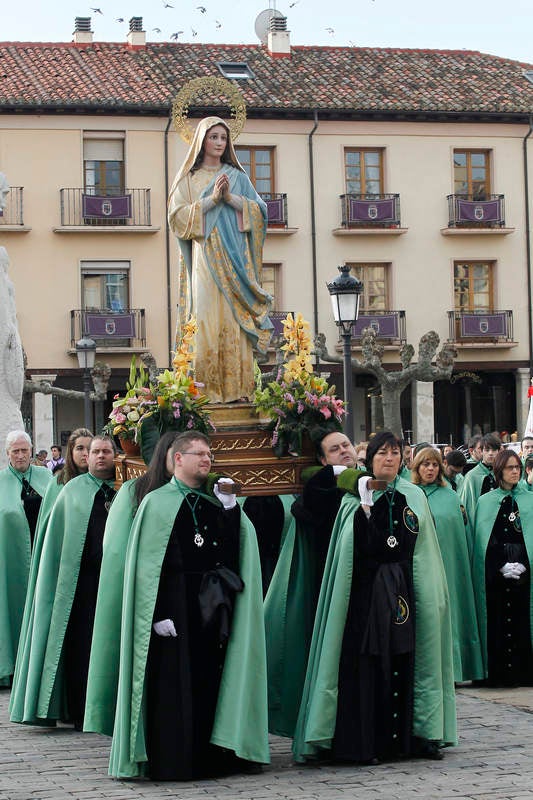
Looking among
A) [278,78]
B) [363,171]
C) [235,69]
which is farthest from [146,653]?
[235,69]

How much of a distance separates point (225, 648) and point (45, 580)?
2.00m

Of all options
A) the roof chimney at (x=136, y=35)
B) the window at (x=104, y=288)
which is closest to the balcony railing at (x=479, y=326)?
the window at (x=104, y=288)

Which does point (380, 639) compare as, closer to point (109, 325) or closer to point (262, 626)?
point (262, 626)

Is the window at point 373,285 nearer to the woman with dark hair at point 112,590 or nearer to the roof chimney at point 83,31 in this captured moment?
the roof chimney at point 83,31

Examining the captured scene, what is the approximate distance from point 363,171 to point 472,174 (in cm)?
303

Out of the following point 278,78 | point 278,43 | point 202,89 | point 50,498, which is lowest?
point 50,498

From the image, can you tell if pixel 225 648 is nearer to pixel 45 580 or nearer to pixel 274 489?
pixel 274 489

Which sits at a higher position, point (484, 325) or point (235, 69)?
point (235, 69)

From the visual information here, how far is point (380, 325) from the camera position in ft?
121

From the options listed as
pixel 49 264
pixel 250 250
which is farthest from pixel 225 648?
pixel 49 264

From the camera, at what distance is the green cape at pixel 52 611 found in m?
8.98

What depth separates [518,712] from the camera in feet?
30.7

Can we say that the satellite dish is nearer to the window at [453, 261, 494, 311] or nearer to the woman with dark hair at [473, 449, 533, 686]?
the window at [453, 261, 494, 311]

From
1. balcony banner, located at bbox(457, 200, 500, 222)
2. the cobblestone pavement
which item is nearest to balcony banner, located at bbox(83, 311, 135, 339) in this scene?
balcony banner, located at bbox(457, 200, 500, 222)
